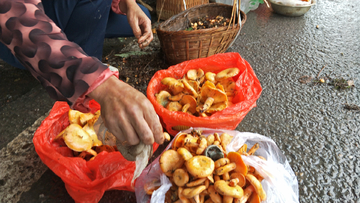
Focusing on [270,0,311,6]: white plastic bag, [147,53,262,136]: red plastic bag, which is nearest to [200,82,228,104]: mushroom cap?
[147,53,262,136]: red plastic bag

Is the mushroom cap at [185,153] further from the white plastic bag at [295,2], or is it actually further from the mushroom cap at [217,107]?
→ the white plastic bag at [295,2]

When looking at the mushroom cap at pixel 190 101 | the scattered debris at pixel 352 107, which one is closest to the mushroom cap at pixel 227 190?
the mushroom cap at pixel 190 101

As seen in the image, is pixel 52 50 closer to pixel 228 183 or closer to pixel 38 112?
pixel 228 183

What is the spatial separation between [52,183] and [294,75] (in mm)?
2647

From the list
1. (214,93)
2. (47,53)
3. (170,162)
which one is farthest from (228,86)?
(47,53)

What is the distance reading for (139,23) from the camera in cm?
218

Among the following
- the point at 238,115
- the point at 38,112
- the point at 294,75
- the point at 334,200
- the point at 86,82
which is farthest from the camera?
the point at 294,75

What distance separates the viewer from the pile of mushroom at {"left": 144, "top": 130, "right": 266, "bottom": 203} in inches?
45.3

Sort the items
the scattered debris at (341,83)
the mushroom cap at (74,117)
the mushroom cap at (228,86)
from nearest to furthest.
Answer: the mushroom cap at (74,117)
the mushroom cap at (228,86)
the scattered debris at (341,83)

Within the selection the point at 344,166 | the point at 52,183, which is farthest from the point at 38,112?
the point at 344,166

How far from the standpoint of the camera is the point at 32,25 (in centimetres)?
86

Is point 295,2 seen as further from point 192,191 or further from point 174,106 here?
point 192,191

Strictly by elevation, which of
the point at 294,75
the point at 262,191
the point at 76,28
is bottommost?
the point at 294,75

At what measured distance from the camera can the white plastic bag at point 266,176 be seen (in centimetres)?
127
